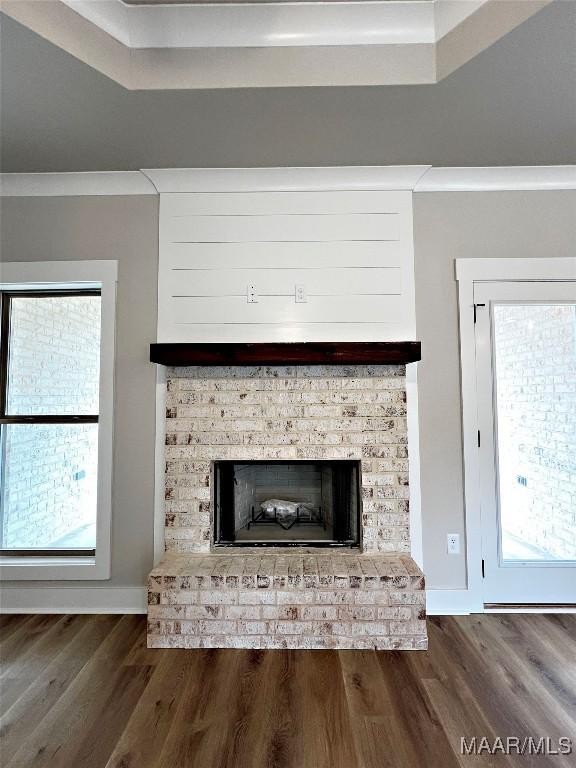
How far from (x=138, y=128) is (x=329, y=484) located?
2285 millimetres

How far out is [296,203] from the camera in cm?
277

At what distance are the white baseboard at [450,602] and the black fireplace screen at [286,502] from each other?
0.57 meters

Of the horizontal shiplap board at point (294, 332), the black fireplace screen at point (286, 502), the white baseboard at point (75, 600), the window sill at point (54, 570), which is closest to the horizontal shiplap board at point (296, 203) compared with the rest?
the horizontal shiplap board at point (294, 332)

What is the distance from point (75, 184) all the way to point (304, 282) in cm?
156

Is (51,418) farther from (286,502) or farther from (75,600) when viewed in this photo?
(286,502)

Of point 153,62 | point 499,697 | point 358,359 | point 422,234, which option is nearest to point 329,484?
point 358,359

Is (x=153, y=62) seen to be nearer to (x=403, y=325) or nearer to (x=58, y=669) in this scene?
(x=403, y=325)

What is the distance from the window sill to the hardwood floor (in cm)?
29

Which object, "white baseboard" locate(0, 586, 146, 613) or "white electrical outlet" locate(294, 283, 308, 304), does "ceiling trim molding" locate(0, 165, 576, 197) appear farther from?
"white baseboard" locate(0, 586, 146, 613)

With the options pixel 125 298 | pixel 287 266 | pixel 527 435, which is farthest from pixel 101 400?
pixel 527 435

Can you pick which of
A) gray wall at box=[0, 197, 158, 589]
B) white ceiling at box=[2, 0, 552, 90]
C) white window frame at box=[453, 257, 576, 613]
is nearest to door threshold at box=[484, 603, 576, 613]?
white window frame at box=[453, 257, 576, 613]

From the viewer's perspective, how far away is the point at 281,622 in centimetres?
230

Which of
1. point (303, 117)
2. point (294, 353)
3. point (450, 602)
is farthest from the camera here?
point (450, 602)

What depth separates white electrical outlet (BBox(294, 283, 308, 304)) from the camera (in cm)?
274
